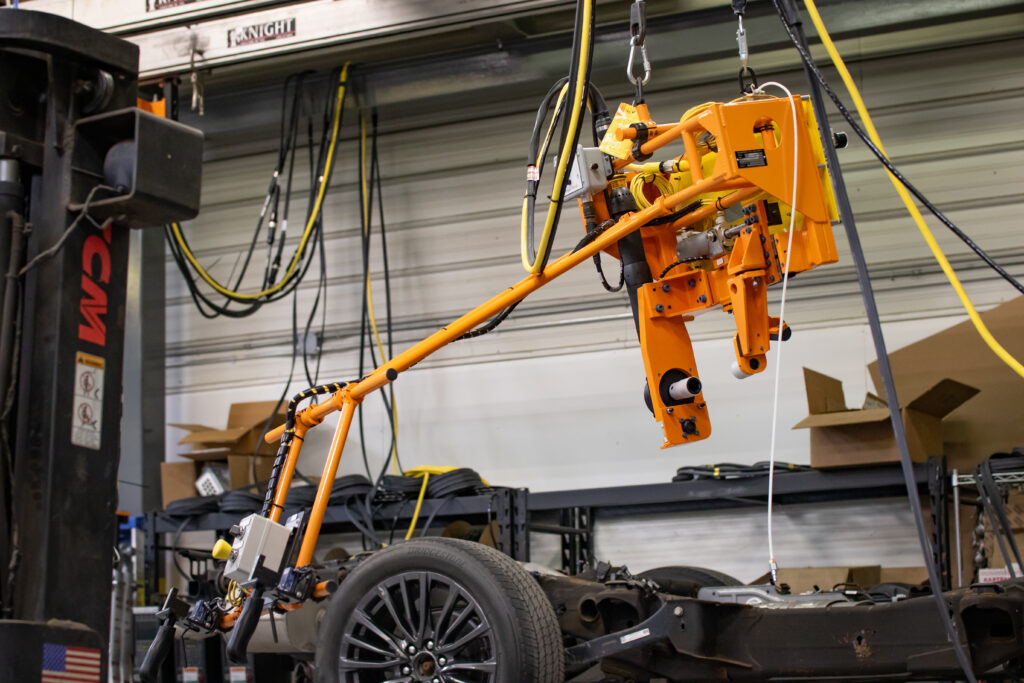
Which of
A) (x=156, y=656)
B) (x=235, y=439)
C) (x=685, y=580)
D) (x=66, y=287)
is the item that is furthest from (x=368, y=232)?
(x=66, y=287)

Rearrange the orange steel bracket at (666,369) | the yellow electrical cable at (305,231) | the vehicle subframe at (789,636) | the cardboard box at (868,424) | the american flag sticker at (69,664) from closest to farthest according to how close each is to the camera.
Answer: the american flag sticker at (69,664) < the vehicle subframe at (789,636) < the orange steel bracket at (666,369) < the cardboard box at (868,424) < the yellow electrical cable at (305,231)

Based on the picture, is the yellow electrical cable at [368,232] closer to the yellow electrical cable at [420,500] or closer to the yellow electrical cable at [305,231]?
the yellow electrical cable at [305,231]

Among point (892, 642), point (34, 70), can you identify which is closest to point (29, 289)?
point (34, 70)

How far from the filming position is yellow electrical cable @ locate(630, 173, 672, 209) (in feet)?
10.1

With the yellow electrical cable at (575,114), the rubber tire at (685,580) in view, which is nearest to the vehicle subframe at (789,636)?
the rubber tire at (685,580)

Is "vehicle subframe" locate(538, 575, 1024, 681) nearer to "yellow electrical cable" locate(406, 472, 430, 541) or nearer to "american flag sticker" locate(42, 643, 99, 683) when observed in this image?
Result: "american flag sticker" locate(42, 643, 99, 683)

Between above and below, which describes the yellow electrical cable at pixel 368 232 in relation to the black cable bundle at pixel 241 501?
above

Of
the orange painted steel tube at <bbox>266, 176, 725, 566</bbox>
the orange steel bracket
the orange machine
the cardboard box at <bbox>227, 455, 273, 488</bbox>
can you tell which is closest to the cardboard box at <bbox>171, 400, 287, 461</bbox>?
the cardboard box at <bbox>227, 455, 273, 488</bbox>

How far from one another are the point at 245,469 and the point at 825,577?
295 centimetres

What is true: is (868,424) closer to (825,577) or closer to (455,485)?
(825,577)

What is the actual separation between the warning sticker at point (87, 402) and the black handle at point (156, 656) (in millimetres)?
783

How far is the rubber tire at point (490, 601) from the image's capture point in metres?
2.61

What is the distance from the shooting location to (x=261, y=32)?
17.6 feet

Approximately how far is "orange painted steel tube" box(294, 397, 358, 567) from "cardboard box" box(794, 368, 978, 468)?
6.43 ft
